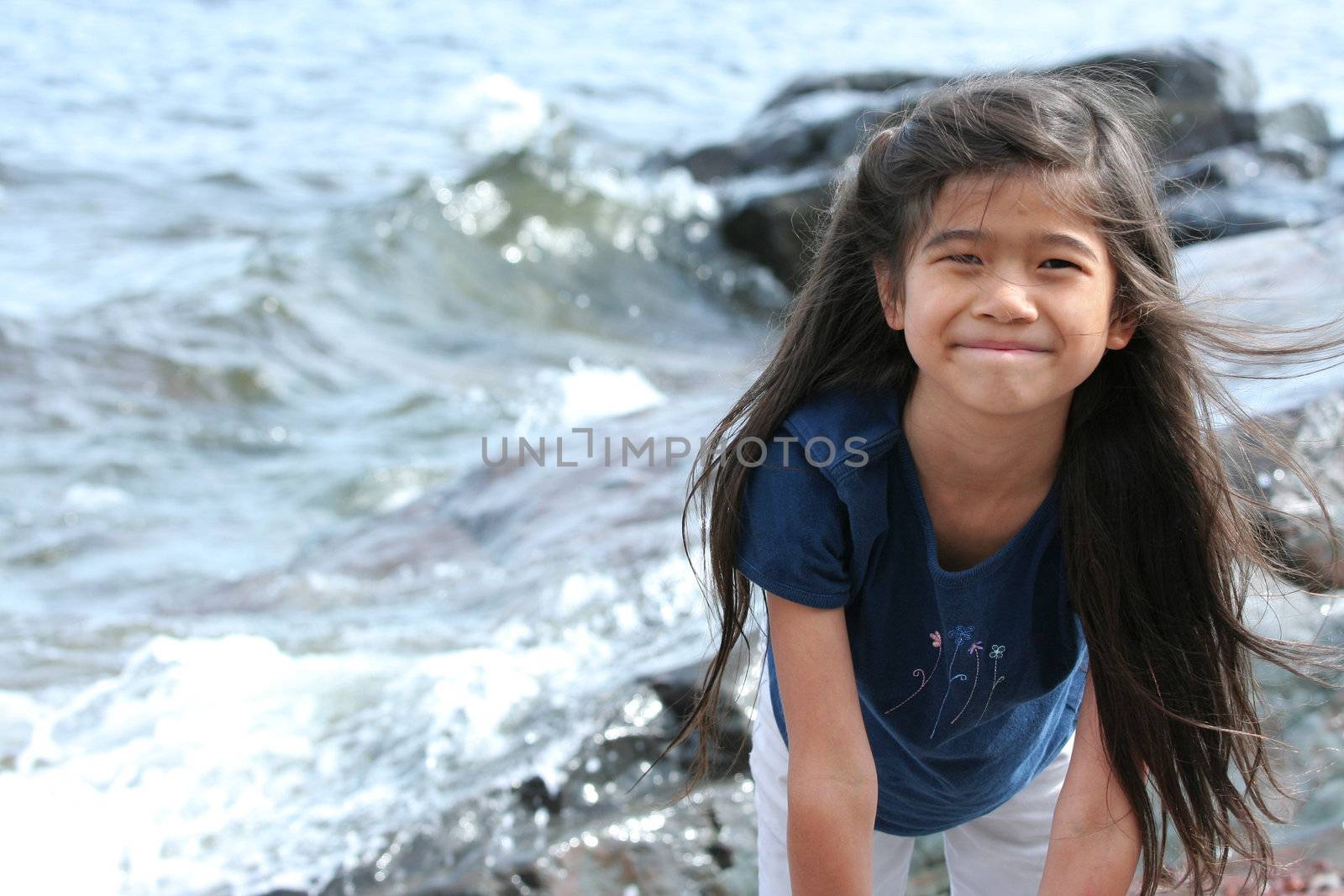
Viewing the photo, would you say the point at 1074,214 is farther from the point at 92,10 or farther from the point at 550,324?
the point at 92,10

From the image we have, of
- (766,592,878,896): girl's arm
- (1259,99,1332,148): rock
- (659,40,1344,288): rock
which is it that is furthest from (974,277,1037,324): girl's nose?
(1259,99,1332,148): rock

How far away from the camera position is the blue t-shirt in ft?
5.63

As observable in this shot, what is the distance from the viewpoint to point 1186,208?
25.3ft

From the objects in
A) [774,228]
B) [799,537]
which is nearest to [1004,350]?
[799,537]

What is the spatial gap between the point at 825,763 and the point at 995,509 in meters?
0.40

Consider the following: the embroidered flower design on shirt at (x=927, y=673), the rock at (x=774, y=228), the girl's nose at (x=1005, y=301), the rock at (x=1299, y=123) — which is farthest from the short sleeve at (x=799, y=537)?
the rock at (x=1299, y=123)

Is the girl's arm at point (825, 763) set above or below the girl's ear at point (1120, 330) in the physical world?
below

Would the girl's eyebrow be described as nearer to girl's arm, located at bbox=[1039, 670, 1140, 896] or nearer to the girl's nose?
the girl's nose

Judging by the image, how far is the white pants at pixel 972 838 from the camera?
6.46 ft

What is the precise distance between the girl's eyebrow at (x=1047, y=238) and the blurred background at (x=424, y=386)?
55cm

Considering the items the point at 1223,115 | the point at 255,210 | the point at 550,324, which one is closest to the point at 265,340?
the point at 550,324

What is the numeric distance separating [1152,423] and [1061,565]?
0.22 metres

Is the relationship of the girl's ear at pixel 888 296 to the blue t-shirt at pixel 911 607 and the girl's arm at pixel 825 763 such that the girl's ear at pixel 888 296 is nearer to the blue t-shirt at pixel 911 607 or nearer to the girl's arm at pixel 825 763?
the blue t-shirt at pixel 911 607

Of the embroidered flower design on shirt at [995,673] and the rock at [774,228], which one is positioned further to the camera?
the rock at [774,228]
